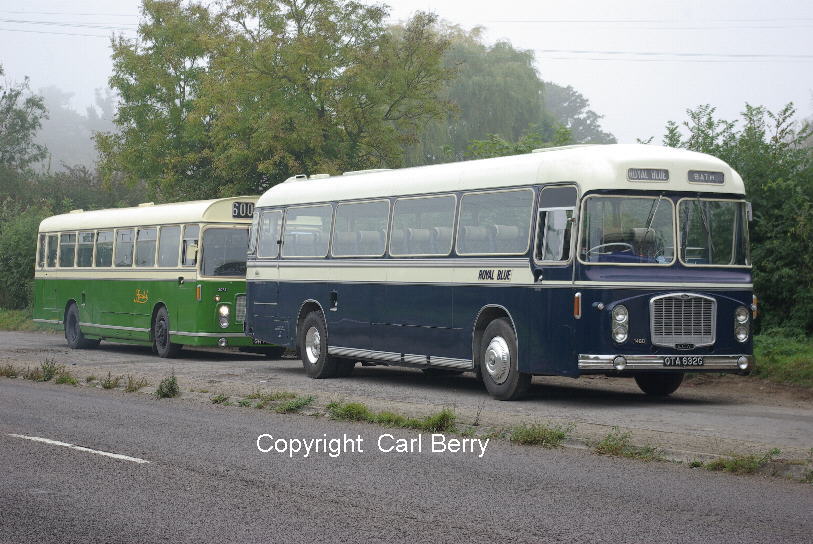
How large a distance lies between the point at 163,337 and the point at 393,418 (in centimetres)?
1432

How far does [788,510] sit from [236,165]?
93.9ft

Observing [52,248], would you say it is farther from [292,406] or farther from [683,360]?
[683,360]

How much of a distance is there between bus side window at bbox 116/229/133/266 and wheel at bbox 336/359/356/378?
879cm

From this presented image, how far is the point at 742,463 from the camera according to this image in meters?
10.6

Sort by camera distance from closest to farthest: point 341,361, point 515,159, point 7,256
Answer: point 515,159 → point 341,361 → point 7,256

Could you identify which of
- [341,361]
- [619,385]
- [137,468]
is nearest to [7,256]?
[341,361]

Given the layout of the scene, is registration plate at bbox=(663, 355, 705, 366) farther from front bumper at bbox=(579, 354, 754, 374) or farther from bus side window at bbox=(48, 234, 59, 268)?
bus side window at bbox=(48, 234, 59, 268)

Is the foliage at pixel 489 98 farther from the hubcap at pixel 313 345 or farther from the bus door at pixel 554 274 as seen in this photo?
the bus door at pixel 554 274

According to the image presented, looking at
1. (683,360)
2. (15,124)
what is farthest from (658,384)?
(15,124)

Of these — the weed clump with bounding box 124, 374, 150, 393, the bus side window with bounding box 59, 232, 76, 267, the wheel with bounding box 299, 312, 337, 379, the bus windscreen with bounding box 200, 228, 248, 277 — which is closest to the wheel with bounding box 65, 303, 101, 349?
the bus side window with bounding box 59, 232, 76, 267

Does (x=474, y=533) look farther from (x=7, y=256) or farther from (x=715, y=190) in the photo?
(x=7, y=256)

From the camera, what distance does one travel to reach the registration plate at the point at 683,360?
15.9 m

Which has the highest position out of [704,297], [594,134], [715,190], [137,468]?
[594,134]

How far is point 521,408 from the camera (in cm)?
1587
